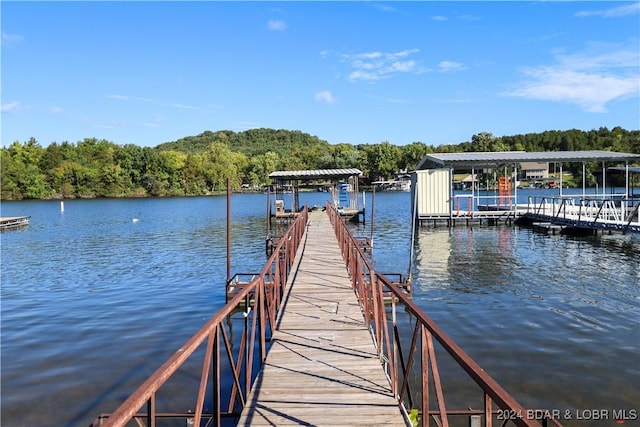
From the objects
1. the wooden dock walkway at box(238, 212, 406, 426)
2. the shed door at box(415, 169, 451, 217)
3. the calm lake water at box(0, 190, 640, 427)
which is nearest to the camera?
the wooden dock walkway at box(238, 212, 406, 426)

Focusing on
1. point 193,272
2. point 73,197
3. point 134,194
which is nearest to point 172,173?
point 134,194

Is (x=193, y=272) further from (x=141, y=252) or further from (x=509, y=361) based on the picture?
(x=509, y=361)

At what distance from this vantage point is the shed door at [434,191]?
101ft

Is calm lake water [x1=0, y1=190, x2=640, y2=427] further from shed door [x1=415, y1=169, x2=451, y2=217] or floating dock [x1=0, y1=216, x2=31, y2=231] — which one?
floating dock [x1=0, y1=216, x2=31, y2=231]

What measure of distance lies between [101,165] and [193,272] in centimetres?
8344

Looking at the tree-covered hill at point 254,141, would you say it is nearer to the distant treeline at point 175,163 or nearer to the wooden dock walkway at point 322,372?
Result: the distant treeline at point 175,163

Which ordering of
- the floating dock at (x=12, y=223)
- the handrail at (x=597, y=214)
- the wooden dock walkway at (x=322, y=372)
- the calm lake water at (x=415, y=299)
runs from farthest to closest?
the floating dock at (x=12, y=223)
the handrail at (x=597, y=214)
the calm lake water at (x=415, y=299)
the wooden dock walkway at (x=322, y=372)

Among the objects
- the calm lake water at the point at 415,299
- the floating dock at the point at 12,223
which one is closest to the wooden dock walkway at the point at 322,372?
the calm lake water at the point at 415,299

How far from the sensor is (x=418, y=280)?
1520cm

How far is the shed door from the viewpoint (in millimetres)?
30688

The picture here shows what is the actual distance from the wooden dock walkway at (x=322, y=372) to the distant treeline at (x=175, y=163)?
236 feet

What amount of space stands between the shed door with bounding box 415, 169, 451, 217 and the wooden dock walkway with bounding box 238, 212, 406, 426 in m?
22.5

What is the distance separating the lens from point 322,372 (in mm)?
5453

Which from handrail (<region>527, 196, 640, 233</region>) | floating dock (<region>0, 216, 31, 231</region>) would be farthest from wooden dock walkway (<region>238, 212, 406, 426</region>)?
floating dock (<region>0, 216, 31, 231</region>)
